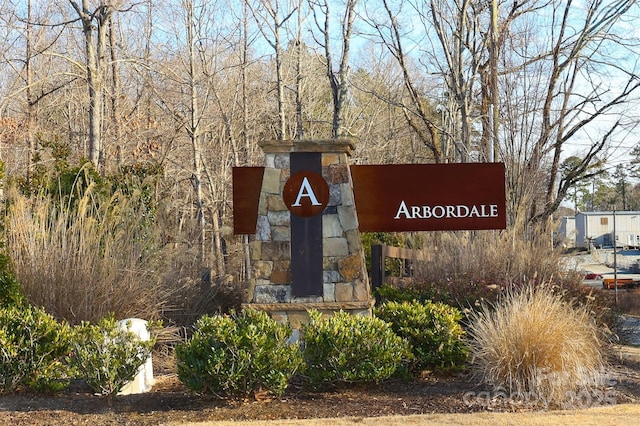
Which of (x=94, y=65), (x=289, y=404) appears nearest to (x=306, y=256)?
(x=289, y=404)

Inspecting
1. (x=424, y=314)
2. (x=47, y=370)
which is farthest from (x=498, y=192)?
(x=47, y=370)

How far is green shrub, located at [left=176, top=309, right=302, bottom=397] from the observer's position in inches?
228

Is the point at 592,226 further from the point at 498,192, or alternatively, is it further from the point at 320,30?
the point at 498,192

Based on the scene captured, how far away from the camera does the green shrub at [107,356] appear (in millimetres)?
5992

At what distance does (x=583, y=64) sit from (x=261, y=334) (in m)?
12.0

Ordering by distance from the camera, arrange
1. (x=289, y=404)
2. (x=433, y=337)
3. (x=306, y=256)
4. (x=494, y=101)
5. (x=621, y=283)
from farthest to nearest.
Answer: (x=621, y=283) < (x=494, y=101) < (x=306, y=256) < (x=433, y=337) < (x=289, y=404)

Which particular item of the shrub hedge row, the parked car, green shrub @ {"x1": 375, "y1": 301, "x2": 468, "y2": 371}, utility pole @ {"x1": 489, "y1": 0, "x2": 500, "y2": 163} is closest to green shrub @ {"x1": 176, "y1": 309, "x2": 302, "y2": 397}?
the shrub hedge row

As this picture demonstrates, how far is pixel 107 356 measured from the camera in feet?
19.7

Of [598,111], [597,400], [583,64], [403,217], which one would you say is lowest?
[597,400]

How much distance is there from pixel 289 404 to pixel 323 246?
203cm

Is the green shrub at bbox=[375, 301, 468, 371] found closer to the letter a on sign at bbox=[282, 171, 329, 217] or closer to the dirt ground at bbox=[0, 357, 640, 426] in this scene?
the dirt ground at bbox=[0, 357, 640, 426]

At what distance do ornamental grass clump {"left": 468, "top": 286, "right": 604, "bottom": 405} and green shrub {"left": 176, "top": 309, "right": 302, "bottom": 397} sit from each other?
5.96ft

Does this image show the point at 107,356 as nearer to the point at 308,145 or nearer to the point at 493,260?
the point at 308,145

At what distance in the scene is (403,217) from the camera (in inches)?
317
